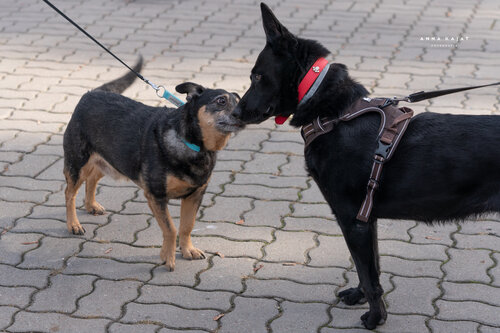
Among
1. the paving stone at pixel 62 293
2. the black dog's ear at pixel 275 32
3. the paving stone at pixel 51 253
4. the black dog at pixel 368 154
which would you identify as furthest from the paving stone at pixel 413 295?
the paving stone at pixel 51 253

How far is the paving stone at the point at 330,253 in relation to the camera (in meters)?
4.41

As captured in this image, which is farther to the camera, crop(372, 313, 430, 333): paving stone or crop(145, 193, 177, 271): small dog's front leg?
crop(145, 193, 177, 271): small dog's front leg

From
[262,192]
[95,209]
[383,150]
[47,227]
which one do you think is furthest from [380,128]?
[47,227]

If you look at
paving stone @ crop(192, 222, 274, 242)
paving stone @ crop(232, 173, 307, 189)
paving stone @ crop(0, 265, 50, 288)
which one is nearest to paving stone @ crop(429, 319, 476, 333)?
paving stone @ crop(192, 222, 274, 242)

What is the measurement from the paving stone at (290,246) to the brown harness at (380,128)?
1.10 m

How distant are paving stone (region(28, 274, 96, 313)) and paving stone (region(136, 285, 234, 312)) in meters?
0.35

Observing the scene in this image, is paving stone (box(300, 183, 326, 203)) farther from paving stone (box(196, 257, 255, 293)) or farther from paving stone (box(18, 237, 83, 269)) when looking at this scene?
paving stone (box(18, 237, 83, 269))

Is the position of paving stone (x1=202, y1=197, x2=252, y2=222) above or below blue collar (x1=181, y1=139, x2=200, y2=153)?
below

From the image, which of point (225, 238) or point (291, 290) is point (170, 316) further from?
point (225, 238)

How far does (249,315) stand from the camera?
12.7 feet

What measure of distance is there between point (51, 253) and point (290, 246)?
1560 mm

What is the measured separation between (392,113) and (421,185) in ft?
1.30

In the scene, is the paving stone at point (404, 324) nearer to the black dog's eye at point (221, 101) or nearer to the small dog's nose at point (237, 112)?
the small dog's nose at point (237, 112)

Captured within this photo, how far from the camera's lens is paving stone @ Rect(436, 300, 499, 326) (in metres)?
3.79
